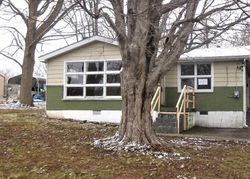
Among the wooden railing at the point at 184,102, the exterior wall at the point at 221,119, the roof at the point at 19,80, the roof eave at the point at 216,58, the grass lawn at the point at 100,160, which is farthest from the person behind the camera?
the roof at the point at 19,80

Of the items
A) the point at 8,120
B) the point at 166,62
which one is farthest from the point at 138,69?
the point at 8,120

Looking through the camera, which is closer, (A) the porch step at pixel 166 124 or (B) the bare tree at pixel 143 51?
(B) the bare tree at pixel 143 51

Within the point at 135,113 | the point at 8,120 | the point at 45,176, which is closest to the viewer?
the point at 45,176

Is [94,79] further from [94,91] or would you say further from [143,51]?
[143,51]

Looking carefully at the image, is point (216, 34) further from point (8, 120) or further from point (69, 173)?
point (8, 120)

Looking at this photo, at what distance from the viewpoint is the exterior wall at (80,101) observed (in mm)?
18188

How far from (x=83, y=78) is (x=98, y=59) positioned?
106cm

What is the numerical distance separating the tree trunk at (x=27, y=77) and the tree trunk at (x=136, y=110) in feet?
58.8

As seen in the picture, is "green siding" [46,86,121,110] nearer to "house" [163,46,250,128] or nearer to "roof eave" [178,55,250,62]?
"house" [163,46,250,128]

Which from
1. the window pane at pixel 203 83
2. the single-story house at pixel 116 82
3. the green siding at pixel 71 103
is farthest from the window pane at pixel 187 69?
the green siding at pixel 71 103

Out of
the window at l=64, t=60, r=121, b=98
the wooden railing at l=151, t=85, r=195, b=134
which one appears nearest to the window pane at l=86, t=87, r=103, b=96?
the window at l=64, t=60, r=121, b=98

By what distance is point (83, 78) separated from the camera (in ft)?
61.2

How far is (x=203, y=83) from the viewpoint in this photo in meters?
18.2

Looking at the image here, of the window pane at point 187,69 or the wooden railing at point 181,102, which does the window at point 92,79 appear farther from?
the window pane at point 187,69
